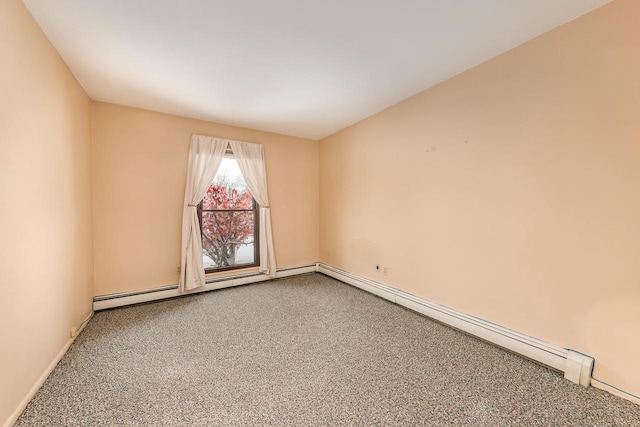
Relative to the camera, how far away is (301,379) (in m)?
1.70

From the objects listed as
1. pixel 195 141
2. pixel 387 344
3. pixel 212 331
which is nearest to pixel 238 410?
pixel 212 331

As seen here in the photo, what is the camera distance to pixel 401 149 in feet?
9.88

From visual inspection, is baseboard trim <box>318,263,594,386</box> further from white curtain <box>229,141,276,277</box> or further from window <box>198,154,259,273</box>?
window <box>198,154,259,273</box>

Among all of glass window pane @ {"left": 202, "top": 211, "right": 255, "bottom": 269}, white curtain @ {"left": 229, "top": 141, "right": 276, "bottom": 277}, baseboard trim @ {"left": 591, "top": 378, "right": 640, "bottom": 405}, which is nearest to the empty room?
baseboard trim @ {"left": 591, "top": 378, "right": 640, "bottom": 405}

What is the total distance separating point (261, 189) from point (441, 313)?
3070 millimetres

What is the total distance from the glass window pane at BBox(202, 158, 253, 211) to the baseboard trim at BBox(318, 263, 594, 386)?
8.42 feet

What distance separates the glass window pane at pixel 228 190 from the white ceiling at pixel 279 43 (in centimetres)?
113

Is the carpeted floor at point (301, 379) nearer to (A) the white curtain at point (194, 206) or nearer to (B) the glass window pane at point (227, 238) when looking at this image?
(A) the white curtain at point (194, 206)

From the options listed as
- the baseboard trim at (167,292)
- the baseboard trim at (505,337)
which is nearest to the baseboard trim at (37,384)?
the baseboard trim at (167,292)

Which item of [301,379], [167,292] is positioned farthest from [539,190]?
[167,292]

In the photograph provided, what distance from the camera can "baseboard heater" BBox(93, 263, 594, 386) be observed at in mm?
1693

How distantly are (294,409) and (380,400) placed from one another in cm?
54

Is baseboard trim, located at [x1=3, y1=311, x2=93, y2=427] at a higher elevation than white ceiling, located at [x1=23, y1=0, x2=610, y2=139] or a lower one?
lower

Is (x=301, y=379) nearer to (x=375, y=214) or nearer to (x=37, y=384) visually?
(x=37, y=384)
